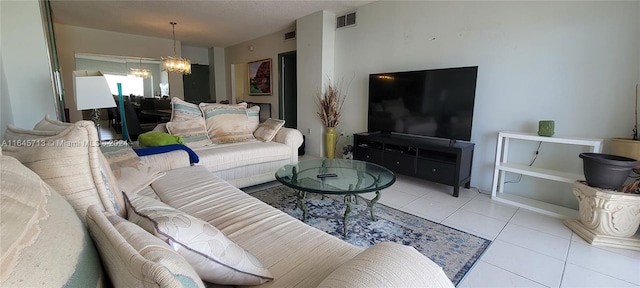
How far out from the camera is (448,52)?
10.7 feet

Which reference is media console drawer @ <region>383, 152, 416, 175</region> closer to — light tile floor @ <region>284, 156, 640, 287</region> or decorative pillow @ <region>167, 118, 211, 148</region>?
light tile floor @ <region>284, 156, 640, 287</region>

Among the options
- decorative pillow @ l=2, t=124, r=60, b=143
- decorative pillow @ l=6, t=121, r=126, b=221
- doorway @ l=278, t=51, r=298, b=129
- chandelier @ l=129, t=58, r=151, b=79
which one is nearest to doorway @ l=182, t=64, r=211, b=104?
chandelier @ l=129, t=58, r=151, b=79

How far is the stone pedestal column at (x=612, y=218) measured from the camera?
1.90 metres

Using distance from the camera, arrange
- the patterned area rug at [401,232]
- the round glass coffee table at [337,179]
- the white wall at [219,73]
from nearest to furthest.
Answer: the patterned area rug at [401,232] < the round glass coffee table at [337,179] < the white wall at [219,73]

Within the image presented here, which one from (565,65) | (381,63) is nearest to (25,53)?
(381,63)

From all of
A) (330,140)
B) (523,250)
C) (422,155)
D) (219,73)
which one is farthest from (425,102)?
(219,73)

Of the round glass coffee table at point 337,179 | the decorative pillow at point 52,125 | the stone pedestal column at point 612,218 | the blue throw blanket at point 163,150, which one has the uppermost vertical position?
the decorative pillow at point 52,125

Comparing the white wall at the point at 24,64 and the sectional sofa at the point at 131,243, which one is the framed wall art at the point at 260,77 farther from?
the sectional sofa at the point at 131,243

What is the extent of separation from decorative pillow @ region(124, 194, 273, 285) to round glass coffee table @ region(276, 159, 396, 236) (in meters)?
1.05

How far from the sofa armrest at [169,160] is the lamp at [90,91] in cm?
61

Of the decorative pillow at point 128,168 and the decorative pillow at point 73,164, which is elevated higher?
the decorative pillow at point 73,164

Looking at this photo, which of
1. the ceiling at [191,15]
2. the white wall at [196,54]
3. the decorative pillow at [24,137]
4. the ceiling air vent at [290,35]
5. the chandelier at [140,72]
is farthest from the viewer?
the white wall at [196,54]

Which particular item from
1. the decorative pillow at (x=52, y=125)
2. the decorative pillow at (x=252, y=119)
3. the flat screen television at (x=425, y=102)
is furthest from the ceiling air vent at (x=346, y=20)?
the decorative pillow at (x=52, y=125)

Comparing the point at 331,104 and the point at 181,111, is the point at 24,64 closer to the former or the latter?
the point at 181,111
